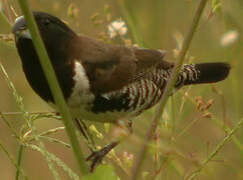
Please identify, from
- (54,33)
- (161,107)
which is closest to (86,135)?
(54,33)

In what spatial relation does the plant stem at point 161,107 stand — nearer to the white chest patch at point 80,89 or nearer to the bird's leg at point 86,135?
the bird's leg at point 86,135

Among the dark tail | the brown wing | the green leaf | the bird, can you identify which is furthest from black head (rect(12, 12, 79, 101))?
the green leaf

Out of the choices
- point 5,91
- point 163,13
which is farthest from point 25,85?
point 163,13

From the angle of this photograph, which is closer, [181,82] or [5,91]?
[181,82]

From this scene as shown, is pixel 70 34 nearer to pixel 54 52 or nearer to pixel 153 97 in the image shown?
pixel 54 52

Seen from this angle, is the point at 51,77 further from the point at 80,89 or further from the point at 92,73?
the point at 92,73

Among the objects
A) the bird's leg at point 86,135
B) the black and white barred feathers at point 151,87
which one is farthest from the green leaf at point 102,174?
the black and white barred feathers at point 151,87
